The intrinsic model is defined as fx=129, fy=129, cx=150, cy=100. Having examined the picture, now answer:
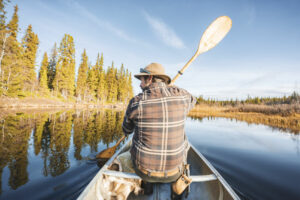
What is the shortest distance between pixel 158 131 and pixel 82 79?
122ft

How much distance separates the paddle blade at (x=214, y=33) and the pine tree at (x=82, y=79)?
1400 inches

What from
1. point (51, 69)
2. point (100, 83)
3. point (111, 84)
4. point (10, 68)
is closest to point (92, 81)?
point (100, 83)

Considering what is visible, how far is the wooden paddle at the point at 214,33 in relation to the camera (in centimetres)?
324

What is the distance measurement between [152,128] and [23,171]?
4134 mm

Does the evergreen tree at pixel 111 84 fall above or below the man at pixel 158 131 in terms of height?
above

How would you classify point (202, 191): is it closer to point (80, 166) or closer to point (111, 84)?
point (80, 166)

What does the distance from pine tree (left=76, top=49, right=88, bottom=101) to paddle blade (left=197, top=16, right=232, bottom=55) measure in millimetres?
35563

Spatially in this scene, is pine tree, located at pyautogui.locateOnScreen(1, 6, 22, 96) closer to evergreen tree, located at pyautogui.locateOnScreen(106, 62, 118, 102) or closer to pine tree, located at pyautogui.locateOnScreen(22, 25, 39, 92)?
pine tree, located at pyautogui.locateOnScreen(22, 25, 39, 92)

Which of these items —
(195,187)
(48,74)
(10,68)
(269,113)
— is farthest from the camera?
(48,74)

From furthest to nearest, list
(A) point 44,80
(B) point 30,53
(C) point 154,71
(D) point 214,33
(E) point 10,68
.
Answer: (A) point 44,80 < (B) point 30,53 < (E) point 10,68 < (D) point 214,33 < (C) point 154,71

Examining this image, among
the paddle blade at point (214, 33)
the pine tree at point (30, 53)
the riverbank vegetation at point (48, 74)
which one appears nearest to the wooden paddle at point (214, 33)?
the paddle blade at point (214, 33)

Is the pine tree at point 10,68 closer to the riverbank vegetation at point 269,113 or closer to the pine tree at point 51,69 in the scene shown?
the pine tree at point 51,69

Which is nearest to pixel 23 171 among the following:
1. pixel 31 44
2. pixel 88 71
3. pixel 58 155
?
pixel 58 155

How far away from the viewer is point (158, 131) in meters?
1.50
